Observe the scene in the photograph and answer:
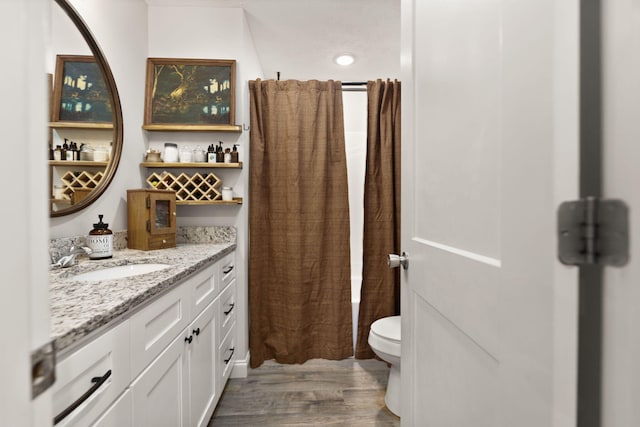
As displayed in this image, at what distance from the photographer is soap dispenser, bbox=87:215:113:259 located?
4.33ft

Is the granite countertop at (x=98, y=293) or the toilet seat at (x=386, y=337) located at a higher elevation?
the granite countertop at (x=98, y=293)

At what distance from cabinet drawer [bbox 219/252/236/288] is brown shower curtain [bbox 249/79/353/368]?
0.16m

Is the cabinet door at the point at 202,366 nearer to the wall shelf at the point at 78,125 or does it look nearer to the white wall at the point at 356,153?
the wall shelf at the point at 78,125

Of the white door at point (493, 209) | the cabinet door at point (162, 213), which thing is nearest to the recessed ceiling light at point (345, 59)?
the white door at point (493, 209)

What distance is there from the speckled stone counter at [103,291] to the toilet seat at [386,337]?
1.02 m

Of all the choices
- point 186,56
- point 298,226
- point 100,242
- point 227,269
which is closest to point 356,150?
point 298,226

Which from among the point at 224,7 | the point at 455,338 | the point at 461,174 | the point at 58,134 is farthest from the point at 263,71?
the point at 455,338

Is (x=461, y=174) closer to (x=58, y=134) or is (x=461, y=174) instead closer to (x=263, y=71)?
(x=58, y=134)

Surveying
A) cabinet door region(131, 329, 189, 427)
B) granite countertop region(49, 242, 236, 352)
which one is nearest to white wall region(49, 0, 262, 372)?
granite countertop region(49, 242, 236, 352)

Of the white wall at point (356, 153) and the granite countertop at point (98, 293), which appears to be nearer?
the granite countertop at point (98, 293)

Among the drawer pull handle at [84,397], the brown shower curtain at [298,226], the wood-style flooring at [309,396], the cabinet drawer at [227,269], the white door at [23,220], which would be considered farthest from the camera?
the brown shower curtain at [298,226]

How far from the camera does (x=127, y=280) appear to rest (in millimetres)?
904

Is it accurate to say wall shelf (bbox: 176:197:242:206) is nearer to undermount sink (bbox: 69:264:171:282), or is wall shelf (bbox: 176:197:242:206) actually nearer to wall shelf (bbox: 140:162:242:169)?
wall shelf (bbox: 140:162:242:169)

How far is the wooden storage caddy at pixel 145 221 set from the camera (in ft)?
5.22
